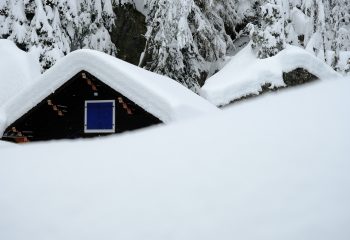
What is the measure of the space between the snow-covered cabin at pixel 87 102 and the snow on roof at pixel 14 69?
1945mm

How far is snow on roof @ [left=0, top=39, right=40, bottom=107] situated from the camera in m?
12.4

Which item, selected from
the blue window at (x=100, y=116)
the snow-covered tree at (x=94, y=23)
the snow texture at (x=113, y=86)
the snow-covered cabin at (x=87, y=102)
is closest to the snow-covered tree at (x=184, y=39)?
the snow-covered tree at (x=94, y=23)

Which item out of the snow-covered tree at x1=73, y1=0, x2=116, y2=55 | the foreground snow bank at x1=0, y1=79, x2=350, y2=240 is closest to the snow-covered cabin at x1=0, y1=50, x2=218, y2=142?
the foreground snow bank at x1=0, y1=79, x2=350, y2=240

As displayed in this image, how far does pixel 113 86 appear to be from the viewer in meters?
9.54

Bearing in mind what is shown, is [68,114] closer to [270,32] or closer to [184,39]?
[184,39]

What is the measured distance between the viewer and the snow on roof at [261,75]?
569 inches

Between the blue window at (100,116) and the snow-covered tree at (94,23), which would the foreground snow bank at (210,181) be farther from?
the snow-covered tree at (94,23)

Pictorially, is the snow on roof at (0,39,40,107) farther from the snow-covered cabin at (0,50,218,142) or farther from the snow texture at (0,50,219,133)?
the snow texture at (0,50,219,133)

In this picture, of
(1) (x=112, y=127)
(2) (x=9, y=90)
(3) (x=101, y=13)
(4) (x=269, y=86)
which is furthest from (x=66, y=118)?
(3) (x=101, y=13)

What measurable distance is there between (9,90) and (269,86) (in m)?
8.64

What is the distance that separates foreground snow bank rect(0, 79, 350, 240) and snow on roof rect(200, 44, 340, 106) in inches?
484

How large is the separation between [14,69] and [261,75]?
8.43 meters

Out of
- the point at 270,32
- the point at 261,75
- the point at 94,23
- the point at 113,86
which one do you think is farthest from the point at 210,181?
the point at 94,23

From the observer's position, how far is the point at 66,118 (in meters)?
10.6
